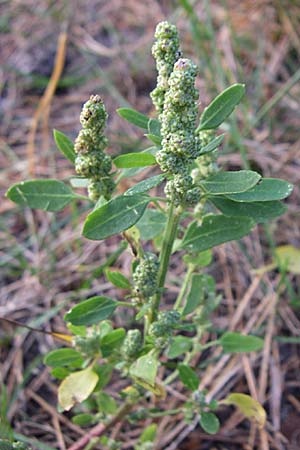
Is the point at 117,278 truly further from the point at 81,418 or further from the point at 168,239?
the point at 81,418

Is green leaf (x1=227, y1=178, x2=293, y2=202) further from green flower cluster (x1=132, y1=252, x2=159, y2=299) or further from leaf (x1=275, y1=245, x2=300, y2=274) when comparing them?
leaf (x1=275, y1=245, x2=300, y2=274)

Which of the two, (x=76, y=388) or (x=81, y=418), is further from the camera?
(x=81, y=418)

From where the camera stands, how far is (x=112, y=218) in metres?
1.39

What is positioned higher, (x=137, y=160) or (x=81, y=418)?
(x=137, y=160)

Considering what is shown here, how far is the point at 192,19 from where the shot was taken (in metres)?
2.91

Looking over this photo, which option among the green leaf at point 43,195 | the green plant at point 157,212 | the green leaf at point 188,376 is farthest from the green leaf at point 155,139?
the green leaf at point 188,376

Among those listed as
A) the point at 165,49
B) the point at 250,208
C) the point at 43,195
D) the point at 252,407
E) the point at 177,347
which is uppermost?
the point at 165,49

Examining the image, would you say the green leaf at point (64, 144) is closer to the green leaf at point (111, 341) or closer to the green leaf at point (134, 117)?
the green leaf at point (134, 117)

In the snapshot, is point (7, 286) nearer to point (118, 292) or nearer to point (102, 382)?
point (118, 292)

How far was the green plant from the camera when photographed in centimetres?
135

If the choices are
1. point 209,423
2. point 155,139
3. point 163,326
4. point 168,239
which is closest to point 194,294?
point 163,326

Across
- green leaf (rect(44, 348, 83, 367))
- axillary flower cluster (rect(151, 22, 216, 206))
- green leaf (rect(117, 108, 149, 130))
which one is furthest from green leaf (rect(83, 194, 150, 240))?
green leaf (rect(44, 348, 83, 367))

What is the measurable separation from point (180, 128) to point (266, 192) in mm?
283

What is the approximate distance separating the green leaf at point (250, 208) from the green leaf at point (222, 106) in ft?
0.67
